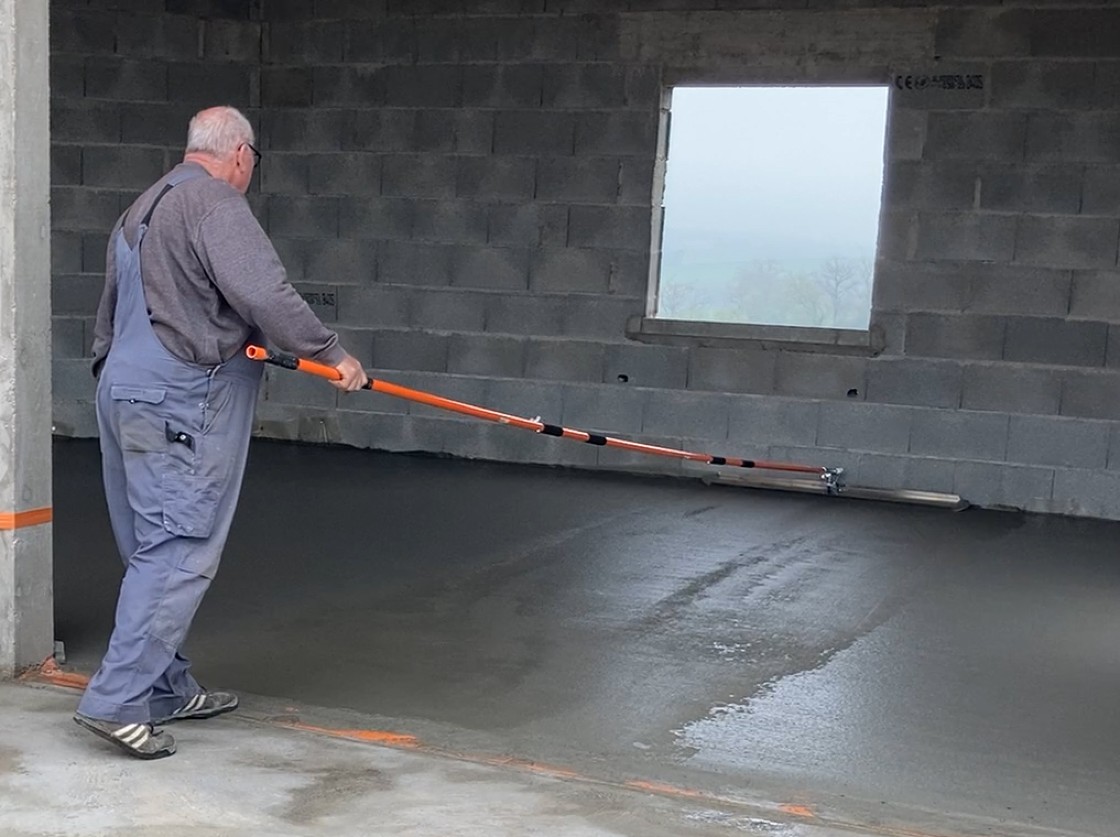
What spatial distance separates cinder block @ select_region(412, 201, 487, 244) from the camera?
28.1 feet

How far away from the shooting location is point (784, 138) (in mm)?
7988

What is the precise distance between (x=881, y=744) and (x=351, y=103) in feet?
21.0

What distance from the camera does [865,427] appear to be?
7809 mm

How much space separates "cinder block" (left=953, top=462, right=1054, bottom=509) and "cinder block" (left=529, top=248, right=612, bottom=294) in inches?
93.7

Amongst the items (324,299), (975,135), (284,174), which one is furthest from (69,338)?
(975,135)

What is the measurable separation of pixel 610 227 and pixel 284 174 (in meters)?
2.32

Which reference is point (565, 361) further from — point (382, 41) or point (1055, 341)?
point (1055, 341)

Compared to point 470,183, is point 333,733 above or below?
below

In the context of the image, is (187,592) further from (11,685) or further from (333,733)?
(11,685)

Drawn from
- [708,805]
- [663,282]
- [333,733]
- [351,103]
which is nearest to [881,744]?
[708,805]

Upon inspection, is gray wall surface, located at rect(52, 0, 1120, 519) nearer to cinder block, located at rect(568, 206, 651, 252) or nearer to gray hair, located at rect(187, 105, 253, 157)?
cinder block, located at rect(568, 206, 651, 252)

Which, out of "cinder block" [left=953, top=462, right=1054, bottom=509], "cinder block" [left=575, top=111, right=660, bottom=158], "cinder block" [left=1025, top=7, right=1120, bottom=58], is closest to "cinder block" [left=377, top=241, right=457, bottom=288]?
"cinder block" [left=575, top=111, right=660, bottom=158]

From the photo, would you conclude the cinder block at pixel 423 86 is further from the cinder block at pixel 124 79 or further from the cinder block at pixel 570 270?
the cinder block at pixel 124 79

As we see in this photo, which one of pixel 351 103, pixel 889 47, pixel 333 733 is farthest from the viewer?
pixel 351 103
